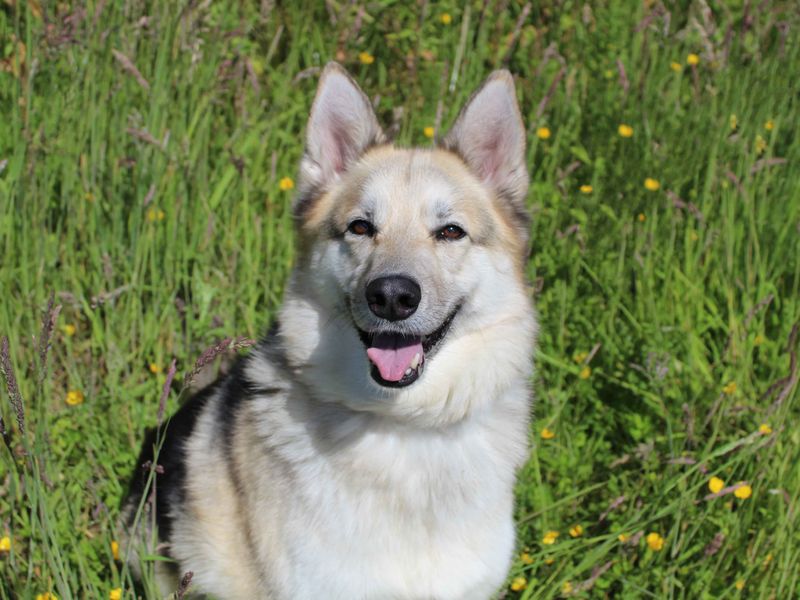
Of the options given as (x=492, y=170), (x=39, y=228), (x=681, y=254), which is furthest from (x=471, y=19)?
(x=39, y=228)

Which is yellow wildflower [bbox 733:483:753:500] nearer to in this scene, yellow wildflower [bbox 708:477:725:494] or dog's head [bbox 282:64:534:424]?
yellow wildflower [bbox 708:477:725:494]

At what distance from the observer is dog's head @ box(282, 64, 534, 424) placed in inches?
99.7

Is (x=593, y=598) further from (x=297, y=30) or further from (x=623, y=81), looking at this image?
(x=297, y=30)

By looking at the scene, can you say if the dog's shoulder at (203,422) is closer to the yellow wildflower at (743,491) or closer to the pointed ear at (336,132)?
the pointed ear at (336,132)

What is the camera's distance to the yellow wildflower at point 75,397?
3.15 m

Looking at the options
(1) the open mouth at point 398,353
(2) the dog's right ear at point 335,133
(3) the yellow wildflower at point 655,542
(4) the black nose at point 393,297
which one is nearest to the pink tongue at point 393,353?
(1) the open mouth at point 398,353

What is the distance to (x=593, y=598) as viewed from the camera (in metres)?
2.93

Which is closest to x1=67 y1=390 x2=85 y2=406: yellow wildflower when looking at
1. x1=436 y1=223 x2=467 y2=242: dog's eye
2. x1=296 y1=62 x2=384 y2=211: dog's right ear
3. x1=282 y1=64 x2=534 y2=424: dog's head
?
x1=282 y1=64 x2=534 y2=424: dog's head

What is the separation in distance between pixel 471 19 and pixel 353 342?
280cm

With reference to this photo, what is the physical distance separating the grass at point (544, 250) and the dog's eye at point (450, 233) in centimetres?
85

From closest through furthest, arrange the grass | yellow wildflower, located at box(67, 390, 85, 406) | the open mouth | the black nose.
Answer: the black nose < the open mouth < the grass < yellow wildflower, located at box(67, 390, 85, 406)

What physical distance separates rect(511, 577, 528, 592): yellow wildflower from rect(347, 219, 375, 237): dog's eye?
→ 47.9 inches

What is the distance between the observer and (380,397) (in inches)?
103

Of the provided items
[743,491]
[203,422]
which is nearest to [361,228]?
[203,422]
